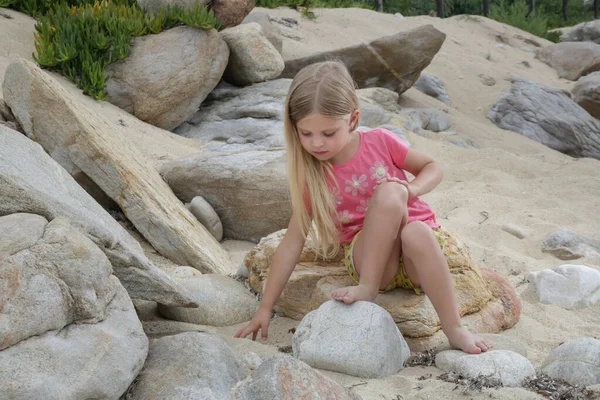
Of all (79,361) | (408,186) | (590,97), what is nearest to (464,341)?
(408,186)

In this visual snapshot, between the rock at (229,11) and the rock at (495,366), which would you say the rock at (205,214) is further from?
the rock at (229,11)

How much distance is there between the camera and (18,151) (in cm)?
319

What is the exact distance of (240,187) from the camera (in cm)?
559

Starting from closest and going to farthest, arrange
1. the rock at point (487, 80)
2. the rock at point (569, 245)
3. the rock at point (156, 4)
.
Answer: the rock at point (569, 245), the rock at point (156, 4), the rock at point (487, 80)

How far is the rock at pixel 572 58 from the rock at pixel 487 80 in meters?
3.27

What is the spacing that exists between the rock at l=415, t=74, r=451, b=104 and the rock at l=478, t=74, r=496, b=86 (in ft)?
4.78

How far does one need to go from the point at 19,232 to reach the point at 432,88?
1187 centimetres

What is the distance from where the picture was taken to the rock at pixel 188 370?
2521 millimetres

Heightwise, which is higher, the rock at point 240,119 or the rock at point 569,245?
the rock at point 569,245

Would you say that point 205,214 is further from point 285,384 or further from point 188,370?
point 285,384

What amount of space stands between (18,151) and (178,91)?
547 centimetres

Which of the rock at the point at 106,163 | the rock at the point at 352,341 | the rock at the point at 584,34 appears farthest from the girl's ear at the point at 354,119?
the rock at the point at 584,34

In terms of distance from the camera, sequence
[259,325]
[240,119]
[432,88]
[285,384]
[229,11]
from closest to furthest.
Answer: [285,384], [259,325], [240,119], [229,11], [432,88]

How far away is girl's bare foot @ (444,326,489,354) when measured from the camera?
326cm
